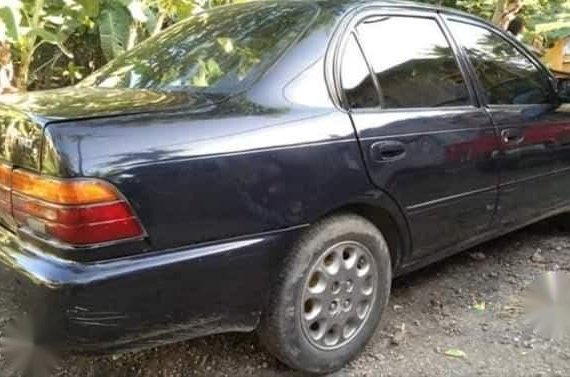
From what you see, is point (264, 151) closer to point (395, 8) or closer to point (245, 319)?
point (245, 319)

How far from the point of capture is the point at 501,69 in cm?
349

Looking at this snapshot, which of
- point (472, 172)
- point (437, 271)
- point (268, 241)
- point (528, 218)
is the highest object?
point (268, 241)

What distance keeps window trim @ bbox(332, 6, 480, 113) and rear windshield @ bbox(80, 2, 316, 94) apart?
7.4 inches

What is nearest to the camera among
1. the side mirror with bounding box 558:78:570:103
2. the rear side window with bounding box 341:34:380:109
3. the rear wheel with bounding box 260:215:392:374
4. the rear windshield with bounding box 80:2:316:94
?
the rear wheel with bounding box 260:215:392:374

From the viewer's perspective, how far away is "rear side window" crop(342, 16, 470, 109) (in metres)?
2.77

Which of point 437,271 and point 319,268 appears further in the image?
point 437,271

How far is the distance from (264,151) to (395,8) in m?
1.25

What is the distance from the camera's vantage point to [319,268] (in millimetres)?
2486

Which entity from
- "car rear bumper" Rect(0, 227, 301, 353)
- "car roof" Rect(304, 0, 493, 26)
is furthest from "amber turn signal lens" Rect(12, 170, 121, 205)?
"car roof" Rect(304, 0, 493, 26)

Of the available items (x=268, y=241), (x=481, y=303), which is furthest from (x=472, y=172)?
(x=268, y=241)

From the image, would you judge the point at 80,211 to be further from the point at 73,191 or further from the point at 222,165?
the point at 222,165

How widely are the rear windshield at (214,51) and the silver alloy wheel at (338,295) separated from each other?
82cm

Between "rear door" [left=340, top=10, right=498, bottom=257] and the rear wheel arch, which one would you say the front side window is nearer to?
"rear door" [left=340, top=10, right=498, bottom=257]

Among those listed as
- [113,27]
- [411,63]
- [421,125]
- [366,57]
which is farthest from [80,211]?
[113,27]
